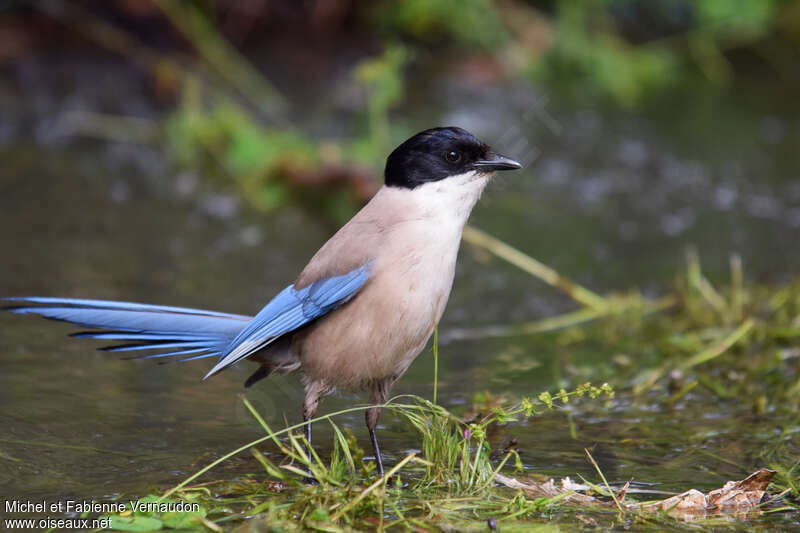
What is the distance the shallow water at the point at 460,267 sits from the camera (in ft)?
→ 11.6

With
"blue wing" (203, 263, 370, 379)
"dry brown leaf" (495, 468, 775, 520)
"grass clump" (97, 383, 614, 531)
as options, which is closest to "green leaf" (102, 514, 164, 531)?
"grass clump" (97, 383, 614, 531)

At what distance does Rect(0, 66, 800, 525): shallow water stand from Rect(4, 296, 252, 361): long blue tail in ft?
0.99

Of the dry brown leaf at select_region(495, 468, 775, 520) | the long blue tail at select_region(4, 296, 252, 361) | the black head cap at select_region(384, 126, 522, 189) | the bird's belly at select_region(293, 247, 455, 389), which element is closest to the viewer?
the dry brown leaf at select_region(495, 468, 775, 520)

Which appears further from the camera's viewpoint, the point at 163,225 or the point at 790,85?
the point at 790,85

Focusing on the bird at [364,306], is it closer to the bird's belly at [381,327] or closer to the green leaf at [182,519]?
the bird's belly at [381,327]

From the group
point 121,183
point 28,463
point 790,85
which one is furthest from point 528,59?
point 28,463

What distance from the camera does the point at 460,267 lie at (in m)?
6.20

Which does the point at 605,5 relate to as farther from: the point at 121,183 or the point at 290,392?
the point at 290,392

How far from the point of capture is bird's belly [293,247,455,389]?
3.35m

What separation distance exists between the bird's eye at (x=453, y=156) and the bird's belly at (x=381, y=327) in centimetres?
37

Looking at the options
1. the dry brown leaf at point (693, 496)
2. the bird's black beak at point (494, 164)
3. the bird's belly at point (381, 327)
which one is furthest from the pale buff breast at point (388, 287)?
the dry brown leaf at point (693, 496)

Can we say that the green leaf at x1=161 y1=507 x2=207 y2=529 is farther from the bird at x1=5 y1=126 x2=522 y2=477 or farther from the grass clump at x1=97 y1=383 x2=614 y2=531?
the bird at x1=5 y1=126 x2=522 y2=477

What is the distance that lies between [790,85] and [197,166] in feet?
18.1

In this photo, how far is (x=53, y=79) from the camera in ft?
25.3
